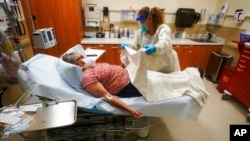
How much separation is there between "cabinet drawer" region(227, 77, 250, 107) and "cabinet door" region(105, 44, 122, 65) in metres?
2.06

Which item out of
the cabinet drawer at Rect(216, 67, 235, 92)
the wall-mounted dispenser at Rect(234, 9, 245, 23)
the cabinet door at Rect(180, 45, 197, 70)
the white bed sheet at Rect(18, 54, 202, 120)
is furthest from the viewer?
the cabinet door at Rect(180, 45, 197, 70)

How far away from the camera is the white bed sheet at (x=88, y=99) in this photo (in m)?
1.22

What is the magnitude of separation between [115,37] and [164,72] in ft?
5.89

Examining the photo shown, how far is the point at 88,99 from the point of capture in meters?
1.27

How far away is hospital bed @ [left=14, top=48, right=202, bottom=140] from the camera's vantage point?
1.23m

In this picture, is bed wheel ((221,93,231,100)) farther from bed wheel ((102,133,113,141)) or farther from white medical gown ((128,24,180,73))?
bed wheel ((102,133,113,141))

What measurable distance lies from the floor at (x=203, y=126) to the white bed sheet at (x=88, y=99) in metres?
0.51

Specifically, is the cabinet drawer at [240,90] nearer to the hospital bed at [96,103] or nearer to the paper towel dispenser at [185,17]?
the hospital bed at [96,103]

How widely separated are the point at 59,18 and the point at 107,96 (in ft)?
6.74

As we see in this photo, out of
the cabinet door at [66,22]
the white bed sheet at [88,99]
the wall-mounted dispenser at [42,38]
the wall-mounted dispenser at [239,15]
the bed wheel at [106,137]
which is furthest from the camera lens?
the wall-mounted dispenser at [239,15]

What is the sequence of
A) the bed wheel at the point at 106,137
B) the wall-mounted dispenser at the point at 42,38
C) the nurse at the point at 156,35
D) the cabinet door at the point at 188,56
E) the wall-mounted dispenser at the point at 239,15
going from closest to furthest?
the bed wheel at the point at 106,137 → the nurse at the point at 156,35 → the wall-mounted dispenser at the point at 42,38 → the wall-mounted dispenser at the point at 239,15 → the cabinet door at the point at 188,56

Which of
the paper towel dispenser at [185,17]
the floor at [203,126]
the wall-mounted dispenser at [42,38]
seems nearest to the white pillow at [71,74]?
the floor at [203,126]

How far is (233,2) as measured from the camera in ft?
9.49

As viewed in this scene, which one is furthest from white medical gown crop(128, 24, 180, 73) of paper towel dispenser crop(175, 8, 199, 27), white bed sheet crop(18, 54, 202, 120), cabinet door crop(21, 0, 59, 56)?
cabinet door crop(21, 0, 59, 56)
